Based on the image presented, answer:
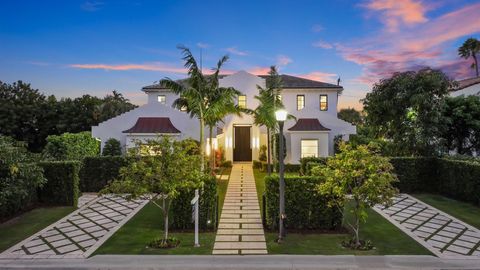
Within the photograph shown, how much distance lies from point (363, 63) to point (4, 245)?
2413cm

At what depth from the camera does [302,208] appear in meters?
12.2

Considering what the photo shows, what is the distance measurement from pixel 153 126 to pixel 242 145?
848 cm

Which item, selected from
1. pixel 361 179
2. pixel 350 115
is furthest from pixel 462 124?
pixel 350 115

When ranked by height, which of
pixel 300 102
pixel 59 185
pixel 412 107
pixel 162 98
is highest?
pixel 162 98

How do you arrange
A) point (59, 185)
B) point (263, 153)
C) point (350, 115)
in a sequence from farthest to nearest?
point (350, 115)
point (263, 153)
point (59, 185)

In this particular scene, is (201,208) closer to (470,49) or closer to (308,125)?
(308,125)

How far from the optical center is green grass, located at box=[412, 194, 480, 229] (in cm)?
1377

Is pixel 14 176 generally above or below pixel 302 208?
above

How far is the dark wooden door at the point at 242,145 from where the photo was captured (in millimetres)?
29953

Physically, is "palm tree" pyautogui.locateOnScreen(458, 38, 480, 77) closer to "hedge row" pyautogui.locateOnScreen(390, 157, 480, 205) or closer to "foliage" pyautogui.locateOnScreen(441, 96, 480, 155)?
"foliage" pyautogui.locateOnScreen(441, 96, 480, 155)

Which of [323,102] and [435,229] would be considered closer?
[435,229]

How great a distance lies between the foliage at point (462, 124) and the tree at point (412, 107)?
4.40 ft

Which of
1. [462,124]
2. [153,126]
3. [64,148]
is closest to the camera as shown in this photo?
[64,148]

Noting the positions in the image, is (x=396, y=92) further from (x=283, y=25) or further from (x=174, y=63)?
(x=174, y=63)
